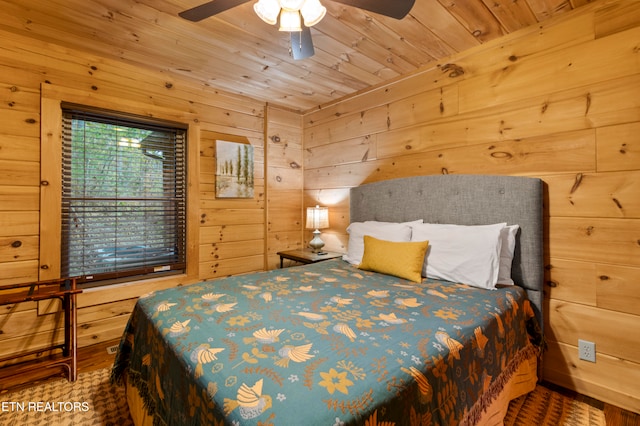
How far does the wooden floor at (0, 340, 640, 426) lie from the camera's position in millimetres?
1668

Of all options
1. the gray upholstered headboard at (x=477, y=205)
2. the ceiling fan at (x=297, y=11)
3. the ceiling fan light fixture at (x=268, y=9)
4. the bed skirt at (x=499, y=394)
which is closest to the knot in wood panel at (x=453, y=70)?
the gray upholstered headboard at (x=477, y=205)

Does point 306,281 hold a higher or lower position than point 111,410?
higher

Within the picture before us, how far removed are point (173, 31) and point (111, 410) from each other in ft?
8.00

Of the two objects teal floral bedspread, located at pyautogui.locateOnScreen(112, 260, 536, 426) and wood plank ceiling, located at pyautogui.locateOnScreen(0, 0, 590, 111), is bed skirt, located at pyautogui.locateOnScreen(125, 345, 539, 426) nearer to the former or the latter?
teal floral bedspread, located at pyautogui.locateOnScreen(112, 260, 536, 426)

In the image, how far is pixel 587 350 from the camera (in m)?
1.85

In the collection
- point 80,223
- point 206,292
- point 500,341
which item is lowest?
point 500,341

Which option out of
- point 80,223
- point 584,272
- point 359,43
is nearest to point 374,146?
point 359,43

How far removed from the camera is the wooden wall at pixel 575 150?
67.8 inches

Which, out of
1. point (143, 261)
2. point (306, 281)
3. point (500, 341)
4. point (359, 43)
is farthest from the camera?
point (143, 261)

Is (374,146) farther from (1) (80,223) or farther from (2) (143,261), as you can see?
(1) (80,223)

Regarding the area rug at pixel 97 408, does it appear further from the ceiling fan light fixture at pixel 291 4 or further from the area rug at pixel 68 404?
the ceiling fan light fixture at pixel 291 4

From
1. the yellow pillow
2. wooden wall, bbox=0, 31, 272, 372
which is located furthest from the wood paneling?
the yellow pillow

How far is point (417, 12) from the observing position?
1.88 m

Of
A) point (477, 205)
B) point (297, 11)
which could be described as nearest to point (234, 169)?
point (297, 11)
